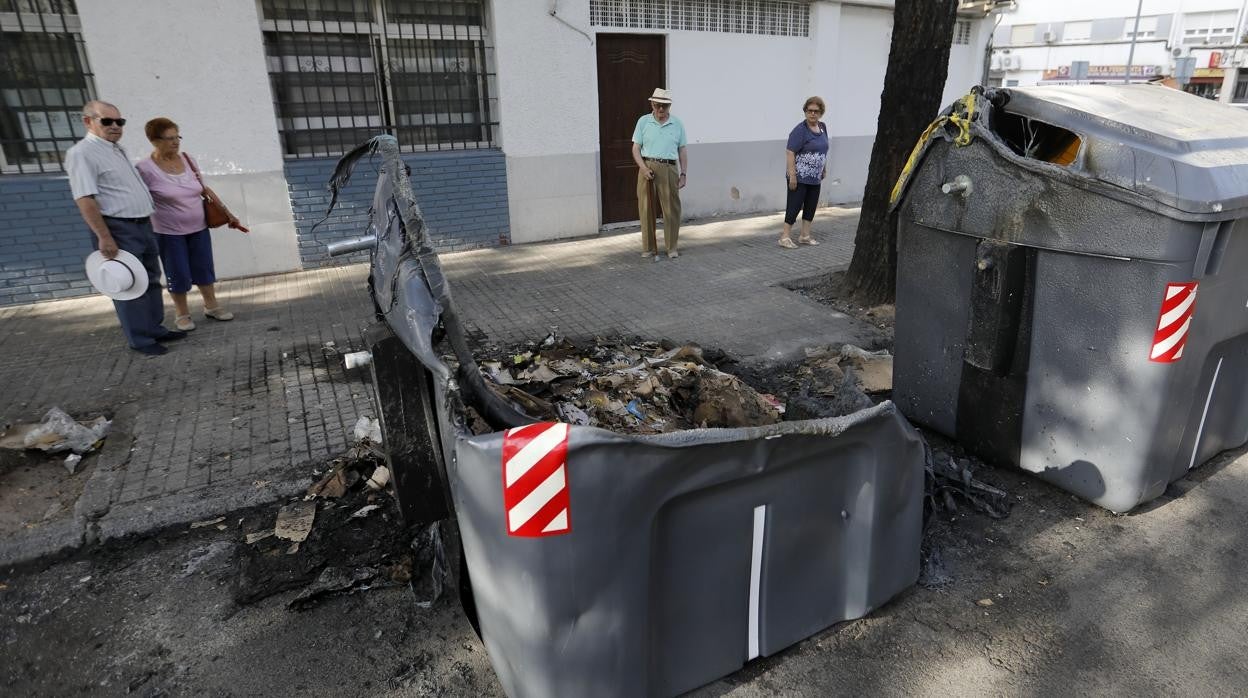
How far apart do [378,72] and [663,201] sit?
3526mm

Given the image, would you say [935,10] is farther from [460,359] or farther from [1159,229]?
[460,359]

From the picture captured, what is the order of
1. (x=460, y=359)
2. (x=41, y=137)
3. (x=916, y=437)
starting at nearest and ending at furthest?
(x=460, y=359) → (x=916, y=437) → (x=41, y=137)

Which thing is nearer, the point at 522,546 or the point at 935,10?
the point at 522,546

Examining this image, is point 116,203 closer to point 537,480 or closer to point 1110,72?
point 537,480

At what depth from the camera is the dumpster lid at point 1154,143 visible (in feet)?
9.13

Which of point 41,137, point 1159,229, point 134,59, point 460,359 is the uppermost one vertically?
point 134,59

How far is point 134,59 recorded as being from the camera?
6746 millimetres

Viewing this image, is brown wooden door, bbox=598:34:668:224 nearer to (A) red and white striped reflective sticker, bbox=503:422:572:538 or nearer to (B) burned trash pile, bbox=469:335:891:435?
(B) burned trash pile, bbox=469:335:891:435

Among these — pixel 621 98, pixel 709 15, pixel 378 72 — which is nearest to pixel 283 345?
pixel 378 72

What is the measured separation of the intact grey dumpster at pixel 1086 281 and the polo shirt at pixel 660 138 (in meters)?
4.46

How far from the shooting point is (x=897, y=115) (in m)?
6.18

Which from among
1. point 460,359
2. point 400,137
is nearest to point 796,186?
point 400,137

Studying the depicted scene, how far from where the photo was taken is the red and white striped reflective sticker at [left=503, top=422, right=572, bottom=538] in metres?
1.82

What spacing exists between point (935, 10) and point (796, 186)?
2713mm
